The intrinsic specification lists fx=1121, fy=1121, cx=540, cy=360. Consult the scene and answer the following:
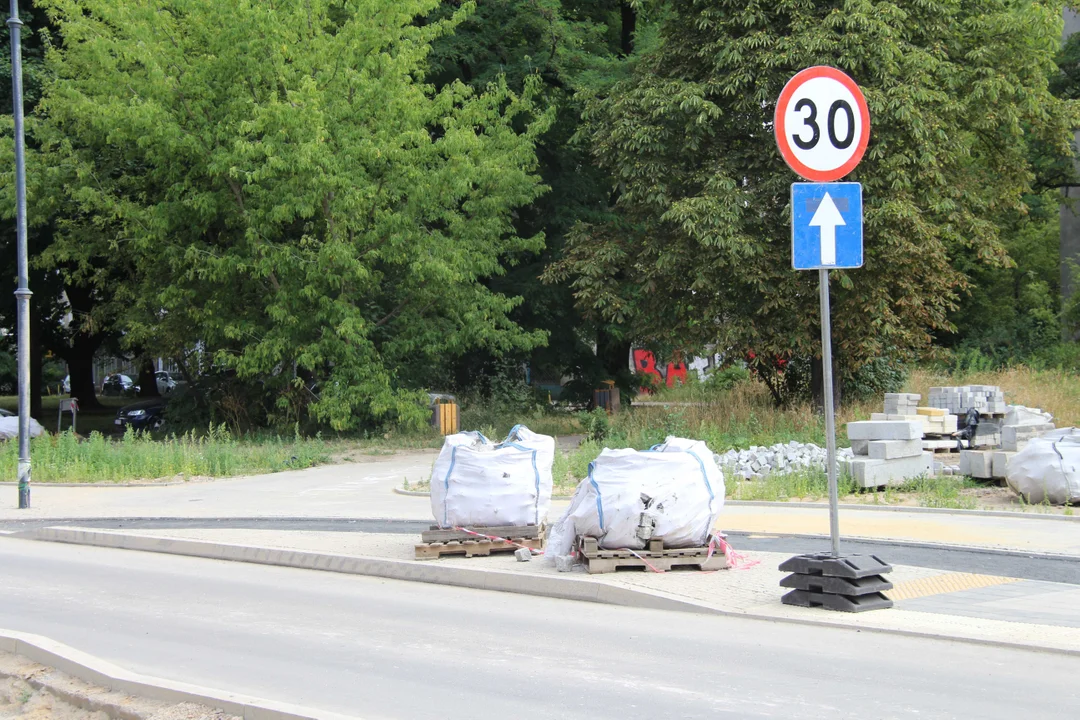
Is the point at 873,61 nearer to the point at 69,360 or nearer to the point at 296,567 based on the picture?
the point at 296,567

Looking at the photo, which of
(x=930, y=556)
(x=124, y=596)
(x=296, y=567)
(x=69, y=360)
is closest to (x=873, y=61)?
(x=930, y=556)

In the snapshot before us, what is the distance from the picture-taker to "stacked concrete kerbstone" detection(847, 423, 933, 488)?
15711 mm

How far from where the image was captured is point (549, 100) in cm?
3456

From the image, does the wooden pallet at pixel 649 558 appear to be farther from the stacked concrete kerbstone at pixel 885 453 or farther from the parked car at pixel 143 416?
the parked car at pixel 143 416

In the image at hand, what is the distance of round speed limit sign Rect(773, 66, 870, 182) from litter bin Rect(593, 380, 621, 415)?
81.4 feet

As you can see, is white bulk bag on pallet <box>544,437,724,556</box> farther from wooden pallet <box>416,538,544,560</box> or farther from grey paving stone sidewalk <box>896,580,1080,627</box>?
grey paving stone sidewalk <box>896,580,1080,627</box>

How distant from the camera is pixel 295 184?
85.8 ft

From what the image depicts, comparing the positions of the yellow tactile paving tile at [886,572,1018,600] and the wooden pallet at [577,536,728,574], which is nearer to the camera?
the yellow tactile paving tile at [886,572,1018,600]

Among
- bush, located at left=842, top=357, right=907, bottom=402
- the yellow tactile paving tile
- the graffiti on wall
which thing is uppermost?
the graffiti on wall

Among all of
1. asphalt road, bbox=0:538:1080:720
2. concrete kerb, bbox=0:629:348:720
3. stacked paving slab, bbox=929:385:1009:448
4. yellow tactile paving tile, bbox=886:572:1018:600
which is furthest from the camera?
stacked paving slab, bbox=929:385:1009:448

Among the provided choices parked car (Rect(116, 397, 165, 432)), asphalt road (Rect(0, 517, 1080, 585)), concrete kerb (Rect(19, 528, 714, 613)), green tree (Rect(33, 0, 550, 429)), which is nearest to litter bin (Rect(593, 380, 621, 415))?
green tree (Rect(33, 0, 550, 429))

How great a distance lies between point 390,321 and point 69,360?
2619cm

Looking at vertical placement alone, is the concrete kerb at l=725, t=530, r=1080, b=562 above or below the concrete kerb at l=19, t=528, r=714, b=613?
above

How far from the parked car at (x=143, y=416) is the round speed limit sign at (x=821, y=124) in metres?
32.2
